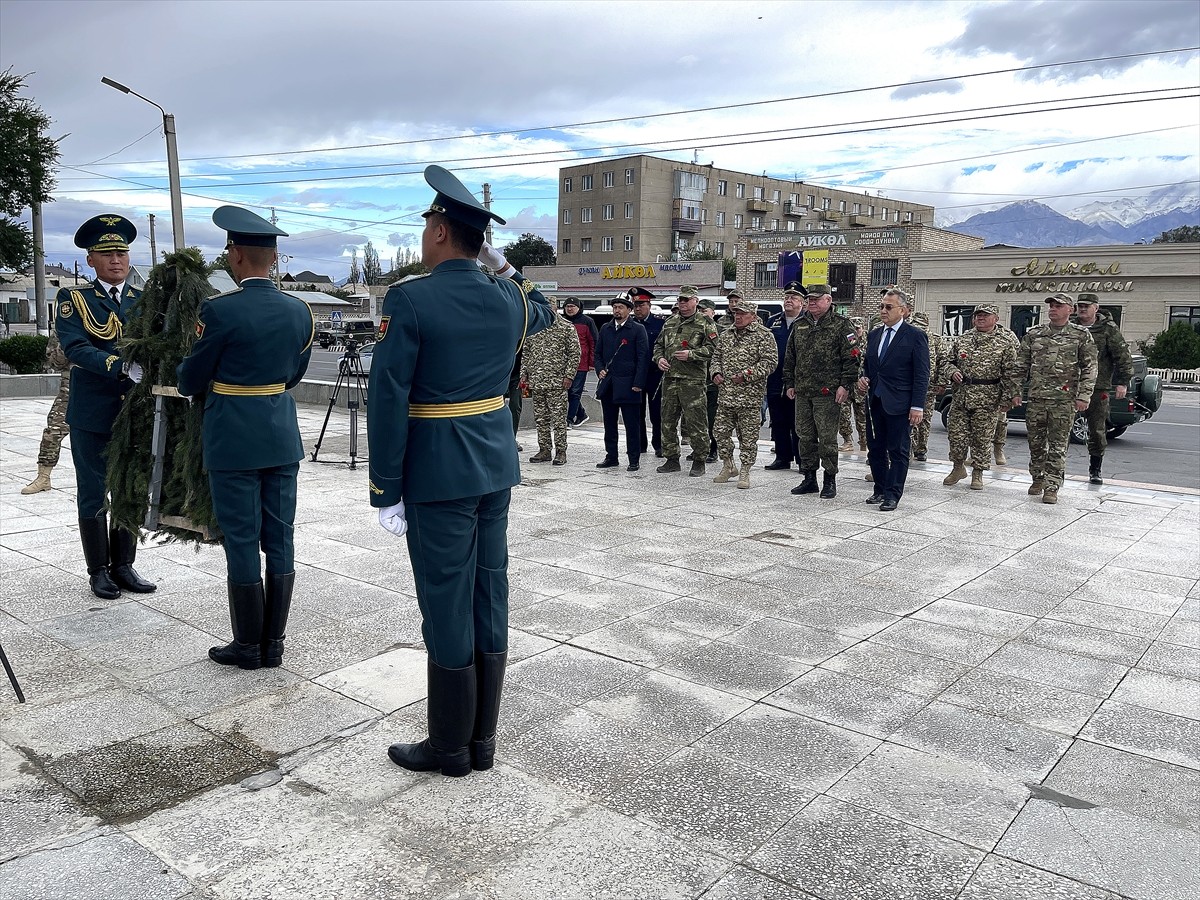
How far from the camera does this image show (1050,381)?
29.4 feet

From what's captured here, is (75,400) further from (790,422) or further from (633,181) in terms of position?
(633,181)

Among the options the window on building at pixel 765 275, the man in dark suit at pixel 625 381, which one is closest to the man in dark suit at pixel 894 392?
the man in dark suit at pixel 625 381

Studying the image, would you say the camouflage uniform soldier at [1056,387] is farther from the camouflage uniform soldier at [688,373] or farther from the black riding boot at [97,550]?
the black riding boot at [97,550]

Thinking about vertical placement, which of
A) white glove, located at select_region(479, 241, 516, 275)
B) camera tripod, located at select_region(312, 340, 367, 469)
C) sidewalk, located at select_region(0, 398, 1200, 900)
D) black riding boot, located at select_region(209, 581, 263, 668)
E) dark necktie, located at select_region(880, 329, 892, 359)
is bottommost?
sidewalk, located at select_region(0, 398, 1200, 900)

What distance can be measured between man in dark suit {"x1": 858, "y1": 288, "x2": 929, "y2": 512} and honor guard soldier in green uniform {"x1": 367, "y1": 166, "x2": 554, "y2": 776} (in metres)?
5.70

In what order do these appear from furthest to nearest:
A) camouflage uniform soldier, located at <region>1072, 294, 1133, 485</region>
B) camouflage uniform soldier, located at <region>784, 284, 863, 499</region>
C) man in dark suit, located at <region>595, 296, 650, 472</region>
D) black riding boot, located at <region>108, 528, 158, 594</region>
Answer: man in dark suit, located at <region>595, 296, 650, 472</region>
camouflage uniform soldier, located at <region>1072, 294, 1133, 485</region>
camouflage uniform soldier, located at <region>784, 284, 863, 499</region>
black riding boot, located at <region>108, 528, 158, 594</region>

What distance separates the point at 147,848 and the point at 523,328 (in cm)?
211

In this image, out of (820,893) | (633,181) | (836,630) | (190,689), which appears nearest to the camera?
(820,893)

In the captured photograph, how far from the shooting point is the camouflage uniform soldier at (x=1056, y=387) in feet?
29.0

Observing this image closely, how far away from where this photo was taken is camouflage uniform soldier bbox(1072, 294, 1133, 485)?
955 centimetres

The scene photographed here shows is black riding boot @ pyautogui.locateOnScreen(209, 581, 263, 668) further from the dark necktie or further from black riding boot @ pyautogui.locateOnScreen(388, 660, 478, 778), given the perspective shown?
the dark necktie

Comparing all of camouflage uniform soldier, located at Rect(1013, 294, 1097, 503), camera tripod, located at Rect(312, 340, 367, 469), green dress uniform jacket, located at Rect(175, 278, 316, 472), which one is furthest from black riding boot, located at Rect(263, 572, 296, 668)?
camouflage uniform soldier, located at Rect(1013, 294, 1097, 503)

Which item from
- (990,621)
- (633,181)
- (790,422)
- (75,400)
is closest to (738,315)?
(790,422)

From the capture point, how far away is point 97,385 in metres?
5.20
